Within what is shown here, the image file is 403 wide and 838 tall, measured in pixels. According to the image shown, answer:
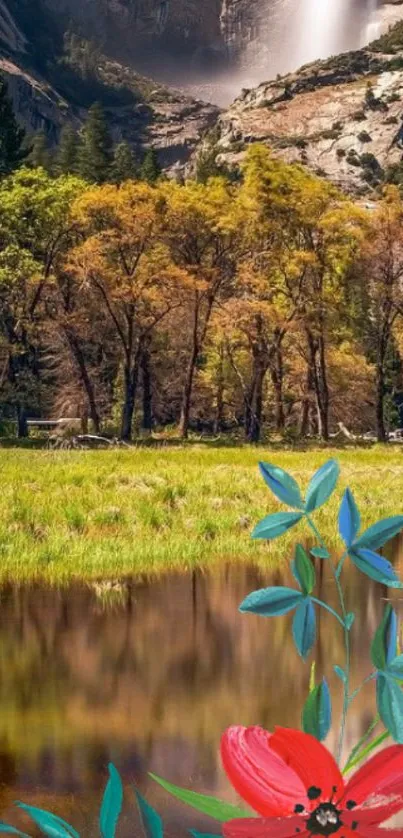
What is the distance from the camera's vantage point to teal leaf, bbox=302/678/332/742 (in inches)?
56.2

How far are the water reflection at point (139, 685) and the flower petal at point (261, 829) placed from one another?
91.4 inches

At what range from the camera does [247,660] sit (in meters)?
7.66

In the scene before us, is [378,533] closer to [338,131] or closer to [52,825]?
[52,825]

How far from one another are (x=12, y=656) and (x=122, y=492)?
34.2 ft

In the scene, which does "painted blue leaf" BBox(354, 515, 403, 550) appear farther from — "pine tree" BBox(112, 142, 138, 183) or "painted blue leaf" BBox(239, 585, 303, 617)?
"pine tree" BBox(112, 142, 138, 183)

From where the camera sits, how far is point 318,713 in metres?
1.44

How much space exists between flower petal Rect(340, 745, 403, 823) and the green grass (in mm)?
10251

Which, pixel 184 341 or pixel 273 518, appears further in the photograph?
pixel 184 341

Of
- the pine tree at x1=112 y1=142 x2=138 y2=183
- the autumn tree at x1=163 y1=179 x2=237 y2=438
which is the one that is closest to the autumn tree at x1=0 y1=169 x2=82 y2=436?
the autumn tree at x1=163 y1=179 x2=237 y2=438

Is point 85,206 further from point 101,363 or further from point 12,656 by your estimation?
point 12,656

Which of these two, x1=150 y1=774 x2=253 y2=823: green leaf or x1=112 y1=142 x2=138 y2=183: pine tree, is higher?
x1=112 y1=142 x2=138 y2=183: pine tree

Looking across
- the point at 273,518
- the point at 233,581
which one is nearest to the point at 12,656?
the point at 233,581

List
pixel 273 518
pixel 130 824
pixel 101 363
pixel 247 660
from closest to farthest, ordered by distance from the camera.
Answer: pixel 273 518 < pixel 130 824 < pixel 247 660 < pixel 101 363

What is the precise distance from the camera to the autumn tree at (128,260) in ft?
139
